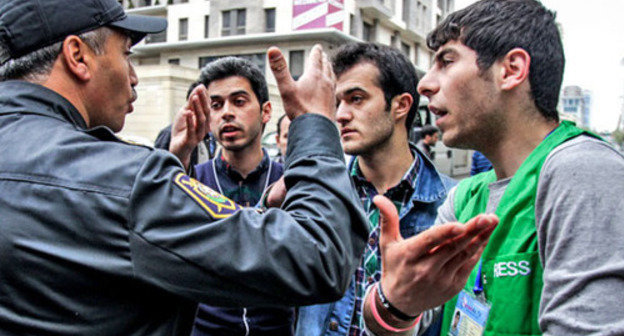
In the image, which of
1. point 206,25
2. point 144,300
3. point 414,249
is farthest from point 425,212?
point 206,25

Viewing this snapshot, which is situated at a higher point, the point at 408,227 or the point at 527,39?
the point at 527,39

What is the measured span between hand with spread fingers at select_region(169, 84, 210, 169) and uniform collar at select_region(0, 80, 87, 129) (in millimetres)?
686

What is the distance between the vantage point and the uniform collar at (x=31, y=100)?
4.53 ft

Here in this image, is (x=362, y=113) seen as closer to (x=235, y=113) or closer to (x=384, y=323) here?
(x=235, y=113)

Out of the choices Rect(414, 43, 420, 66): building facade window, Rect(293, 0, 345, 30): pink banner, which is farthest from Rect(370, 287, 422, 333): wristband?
Rect(414, 43, 420, 66): building facade window

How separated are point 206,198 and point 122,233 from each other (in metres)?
0.23

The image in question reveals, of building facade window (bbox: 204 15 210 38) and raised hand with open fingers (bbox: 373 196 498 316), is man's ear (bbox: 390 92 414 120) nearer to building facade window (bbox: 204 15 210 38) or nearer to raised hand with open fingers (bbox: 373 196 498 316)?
raised hand with open fingers (bbox: 373 196 498 316)

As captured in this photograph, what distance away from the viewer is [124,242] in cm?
124

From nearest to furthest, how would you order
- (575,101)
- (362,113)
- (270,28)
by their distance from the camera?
(362,113), (270,28), (575,101)

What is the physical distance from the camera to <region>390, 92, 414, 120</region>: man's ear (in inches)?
115

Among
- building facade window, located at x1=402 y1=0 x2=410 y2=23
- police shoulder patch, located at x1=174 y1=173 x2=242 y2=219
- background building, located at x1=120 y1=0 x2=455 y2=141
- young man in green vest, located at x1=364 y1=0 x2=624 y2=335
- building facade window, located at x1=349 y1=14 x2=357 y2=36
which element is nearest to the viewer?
young man in green vest, located at x1=364 y1=0 x2=624 y2=335

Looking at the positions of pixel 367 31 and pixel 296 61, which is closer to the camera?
pixel 296 61

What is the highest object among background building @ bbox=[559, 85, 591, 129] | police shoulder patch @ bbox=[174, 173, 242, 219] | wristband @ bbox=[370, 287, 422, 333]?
police shoulder patch @ bbox=[174, 173, 242, 219]

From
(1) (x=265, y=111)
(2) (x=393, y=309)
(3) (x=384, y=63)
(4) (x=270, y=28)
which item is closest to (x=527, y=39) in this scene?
(2) (x=393, y=309)
